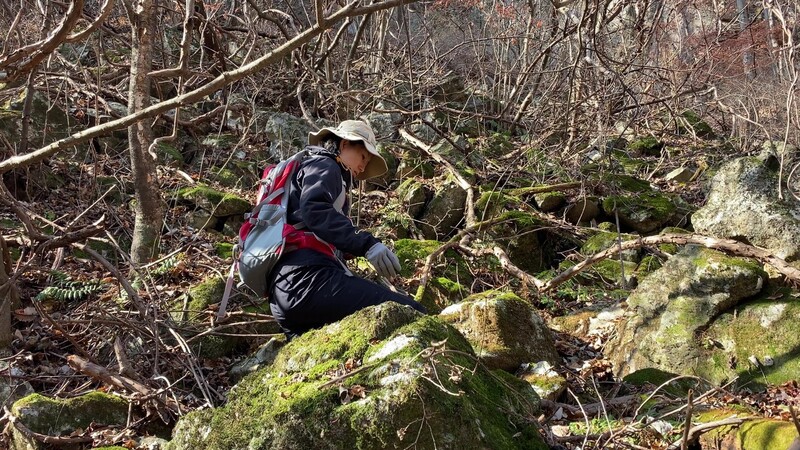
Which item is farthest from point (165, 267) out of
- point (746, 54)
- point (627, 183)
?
point (746, 54)

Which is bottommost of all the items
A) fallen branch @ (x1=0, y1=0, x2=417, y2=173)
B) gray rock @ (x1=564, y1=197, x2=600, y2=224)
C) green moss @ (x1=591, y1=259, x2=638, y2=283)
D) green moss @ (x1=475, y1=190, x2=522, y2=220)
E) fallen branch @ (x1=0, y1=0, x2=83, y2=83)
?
green moss @ (x1=591, y1=259, x2=638, y2=283)

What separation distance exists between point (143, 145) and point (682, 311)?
4.58 metres

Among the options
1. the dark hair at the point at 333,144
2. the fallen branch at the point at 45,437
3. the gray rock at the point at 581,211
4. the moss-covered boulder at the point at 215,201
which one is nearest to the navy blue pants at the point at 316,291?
the dark hair at the point at 333,144

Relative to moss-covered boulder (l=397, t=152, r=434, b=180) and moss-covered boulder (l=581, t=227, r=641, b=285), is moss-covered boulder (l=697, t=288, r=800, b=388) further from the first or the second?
moss-covered boulder (l=397, t=152, r=434, b=180)

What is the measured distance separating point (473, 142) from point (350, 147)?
243 inches

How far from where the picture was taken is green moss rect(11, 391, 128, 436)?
2982 mm

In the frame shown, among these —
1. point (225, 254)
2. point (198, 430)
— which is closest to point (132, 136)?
point (225, 254)

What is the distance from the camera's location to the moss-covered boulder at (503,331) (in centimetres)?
406

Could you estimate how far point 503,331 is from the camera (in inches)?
164

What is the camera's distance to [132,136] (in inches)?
205

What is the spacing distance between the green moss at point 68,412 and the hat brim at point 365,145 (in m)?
1.84

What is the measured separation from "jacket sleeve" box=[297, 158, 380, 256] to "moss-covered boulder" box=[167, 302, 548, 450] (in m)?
0.86

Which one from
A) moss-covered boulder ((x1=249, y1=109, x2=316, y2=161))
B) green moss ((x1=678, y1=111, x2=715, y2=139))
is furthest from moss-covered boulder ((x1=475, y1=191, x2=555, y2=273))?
green moss ((x1=678, y1=111, x2=715, y2=139))

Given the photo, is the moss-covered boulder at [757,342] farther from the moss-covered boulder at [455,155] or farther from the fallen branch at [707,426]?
the moss-covered boulder at [455,155]
